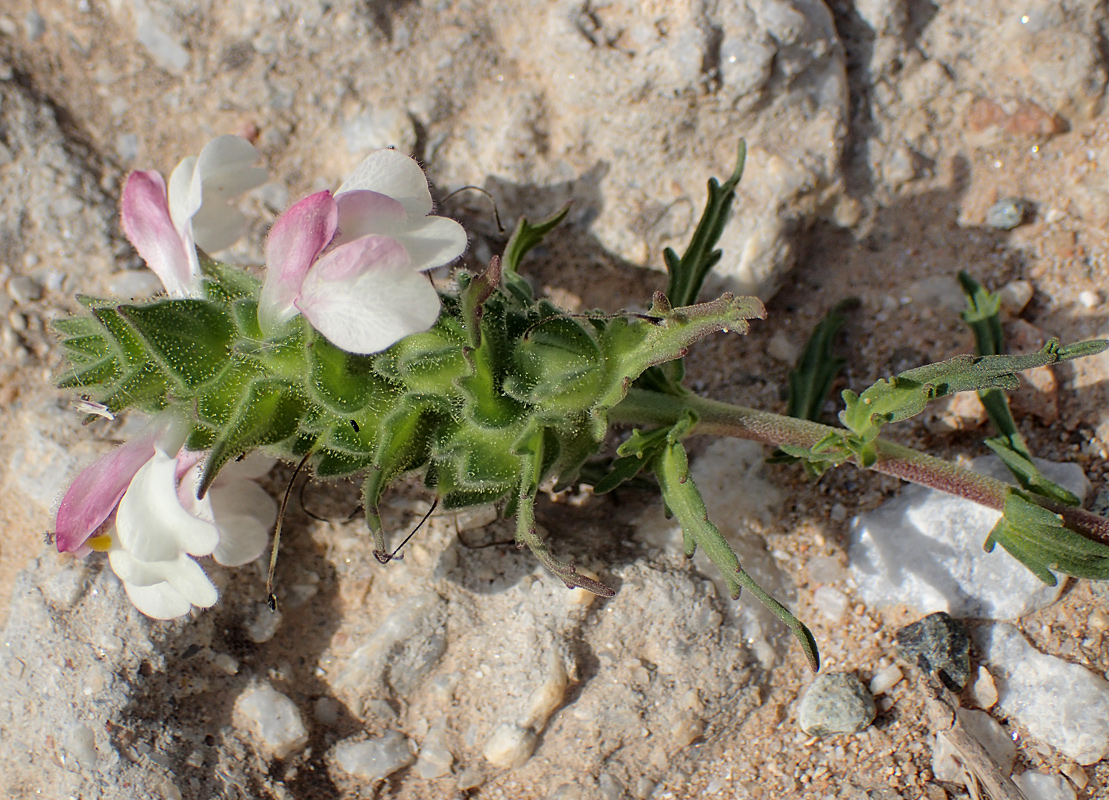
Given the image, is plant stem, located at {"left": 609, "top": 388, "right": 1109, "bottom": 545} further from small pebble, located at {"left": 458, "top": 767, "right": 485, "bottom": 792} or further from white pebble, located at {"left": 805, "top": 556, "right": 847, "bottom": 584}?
small pebble, located at {"left": 458, "top": 767, "right": 485, "bottom": 792}

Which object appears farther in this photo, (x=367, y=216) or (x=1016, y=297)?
(x=1016, y=297)

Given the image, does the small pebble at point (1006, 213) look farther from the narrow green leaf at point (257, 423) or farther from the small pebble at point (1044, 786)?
the narrow green leaf at point (257, 423)

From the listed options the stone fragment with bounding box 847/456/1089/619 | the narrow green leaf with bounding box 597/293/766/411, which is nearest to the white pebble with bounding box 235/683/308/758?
the narrow green leaf with bounding box 597/293/766/411

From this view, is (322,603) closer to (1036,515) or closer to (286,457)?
(286,457)

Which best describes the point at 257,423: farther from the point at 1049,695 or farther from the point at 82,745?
the point at 1049,695

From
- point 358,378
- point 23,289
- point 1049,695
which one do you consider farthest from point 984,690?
point 23,289

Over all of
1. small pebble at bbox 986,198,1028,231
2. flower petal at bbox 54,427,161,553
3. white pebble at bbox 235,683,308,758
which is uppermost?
small pebble at bbox 986,198,1028,231
